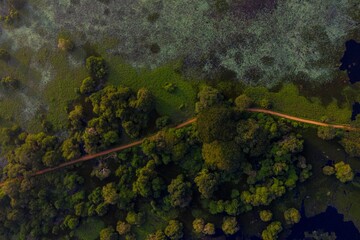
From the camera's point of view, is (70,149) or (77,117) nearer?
(70,149)

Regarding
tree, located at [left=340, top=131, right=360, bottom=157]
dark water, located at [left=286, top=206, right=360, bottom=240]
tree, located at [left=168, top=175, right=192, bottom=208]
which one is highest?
tree, located at [left=340, top=131, right=360, bottom=157]

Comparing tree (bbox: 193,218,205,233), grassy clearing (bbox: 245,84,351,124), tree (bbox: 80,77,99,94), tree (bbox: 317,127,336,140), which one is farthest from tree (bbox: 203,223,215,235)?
tree (bbox: 80,77,99,94)

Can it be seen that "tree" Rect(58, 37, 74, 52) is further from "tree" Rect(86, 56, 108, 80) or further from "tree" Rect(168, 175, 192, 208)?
"tree" Rect(168, 175, 192, 208)

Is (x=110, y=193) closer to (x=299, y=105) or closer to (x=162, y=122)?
(x=162, y=122)

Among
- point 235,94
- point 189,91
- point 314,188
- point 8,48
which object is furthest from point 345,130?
point 8,48

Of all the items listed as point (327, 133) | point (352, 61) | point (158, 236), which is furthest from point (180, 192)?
point (352, 61)
